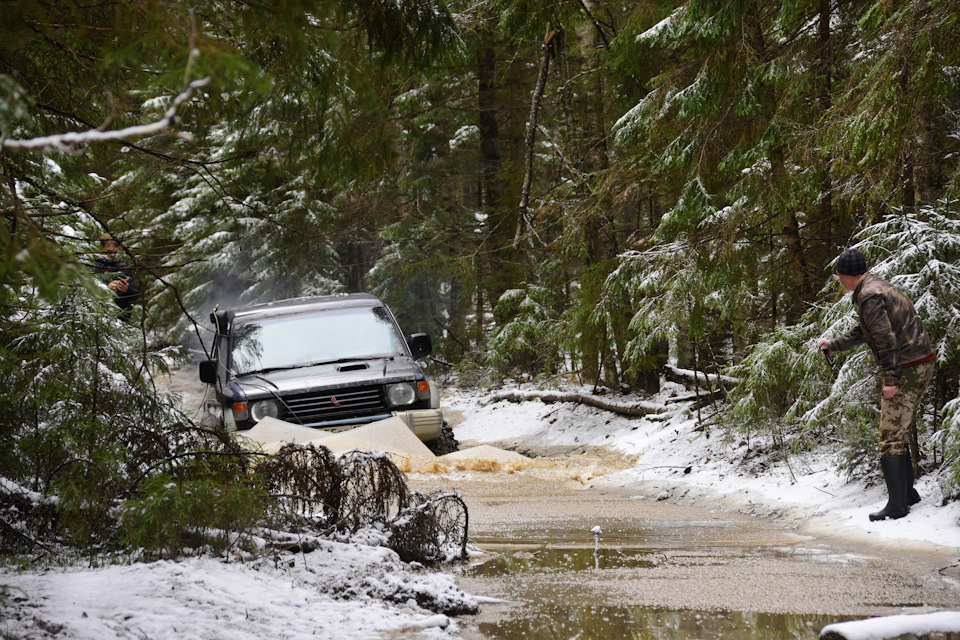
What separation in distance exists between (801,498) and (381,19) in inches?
203

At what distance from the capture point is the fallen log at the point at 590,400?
12.6m

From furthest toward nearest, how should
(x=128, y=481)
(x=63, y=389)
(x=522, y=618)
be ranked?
(x=63, y=389), (x=128, y=481), (x=522, y=618)

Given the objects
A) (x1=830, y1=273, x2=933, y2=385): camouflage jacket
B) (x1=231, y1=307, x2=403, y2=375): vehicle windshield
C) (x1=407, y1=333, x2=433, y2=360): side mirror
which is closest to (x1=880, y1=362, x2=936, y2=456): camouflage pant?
(x1=830, y1=273, x2=933, y2=385): camouflage jacket

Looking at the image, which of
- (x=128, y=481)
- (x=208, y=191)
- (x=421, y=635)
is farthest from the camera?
(x=208, y=191)

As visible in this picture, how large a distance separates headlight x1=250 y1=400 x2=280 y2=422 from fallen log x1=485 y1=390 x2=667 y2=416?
18.0ft

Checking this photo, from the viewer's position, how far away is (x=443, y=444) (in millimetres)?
10758

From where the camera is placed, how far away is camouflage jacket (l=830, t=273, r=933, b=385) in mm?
6105

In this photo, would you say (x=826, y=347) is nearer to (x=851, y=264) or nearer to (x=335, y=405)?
(x=851, y=264)

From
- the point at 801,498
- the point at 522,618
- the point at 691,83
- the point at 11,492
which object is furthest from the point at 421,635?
the point at 691,83

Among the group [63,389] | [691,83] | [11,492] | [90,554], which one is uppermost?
[691,83]

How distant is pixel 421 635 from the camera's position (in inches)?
149

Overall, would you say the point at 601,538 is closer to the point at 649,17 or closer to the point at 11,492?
the point at 11,492

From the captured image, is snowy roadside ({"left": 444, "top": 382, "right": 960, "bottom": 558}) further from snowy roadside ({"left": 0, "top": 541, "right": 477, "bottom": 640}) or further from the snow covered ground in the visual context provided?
snowy roadside ({"left": 0, "top": 541, "right": 477, "bottom": 640})

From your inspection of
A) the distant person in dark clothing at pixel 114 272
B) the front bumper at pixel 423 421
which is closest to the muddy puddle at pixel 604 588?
the distant person in dark clothing at pixel 114 272
